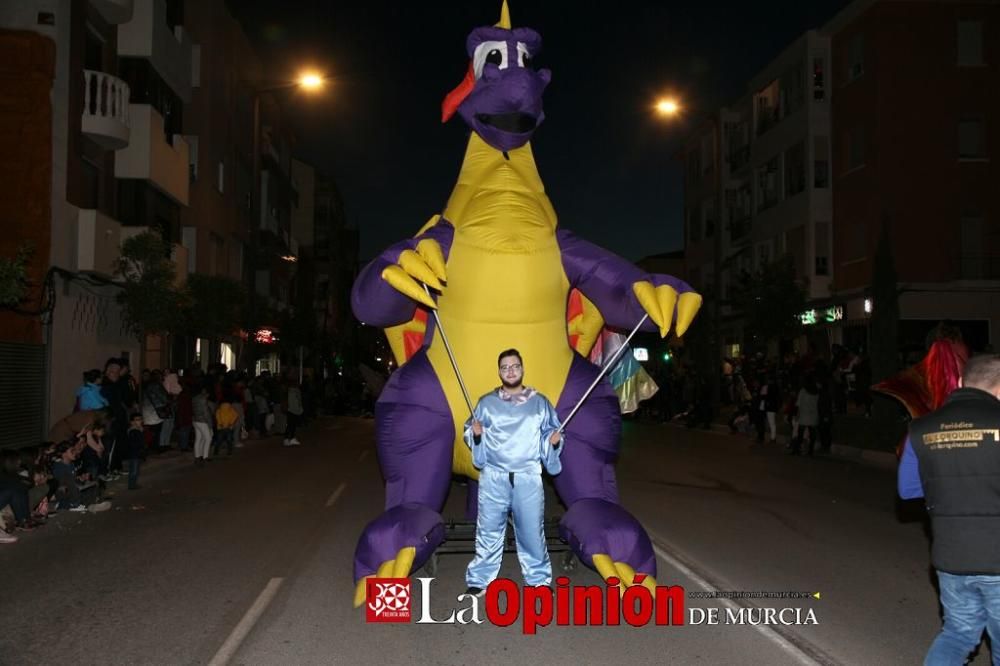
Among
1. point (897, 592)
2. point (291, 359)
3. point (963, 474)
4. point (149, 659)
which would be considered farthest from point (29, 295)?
point (291, 359)

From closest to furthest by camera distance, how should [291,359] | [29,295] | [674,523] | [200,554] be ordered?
[200,554]
[674,523]
[29,295]
[291,359]

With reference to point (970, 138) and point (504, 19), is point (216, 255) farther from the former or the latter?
point (504, 19)

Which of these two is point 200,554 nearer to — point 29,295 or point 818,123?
point 29,295

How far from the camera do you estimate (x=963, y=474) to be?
3.86m

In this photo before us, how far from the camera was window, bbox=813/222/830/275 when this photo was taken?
3247cm

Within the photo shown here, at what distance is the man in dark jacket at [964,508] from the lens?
3.80m

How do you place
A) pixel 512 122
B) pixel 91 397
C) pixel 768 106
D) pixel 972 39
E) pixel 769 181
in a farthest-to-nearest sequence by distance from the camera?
pixel 768 106 → pixel 769 181 → pixel 972 39 → pixel 91 397 → pixel 512 122

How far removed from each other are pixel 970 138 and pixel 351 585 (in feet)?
94.0

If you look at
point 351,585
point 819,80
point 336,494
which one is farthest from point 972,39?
point 351,585

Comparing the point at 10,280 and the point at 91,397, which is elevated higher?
the point at 10,280

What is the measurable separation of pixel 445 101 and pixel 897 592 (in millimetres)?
5110
